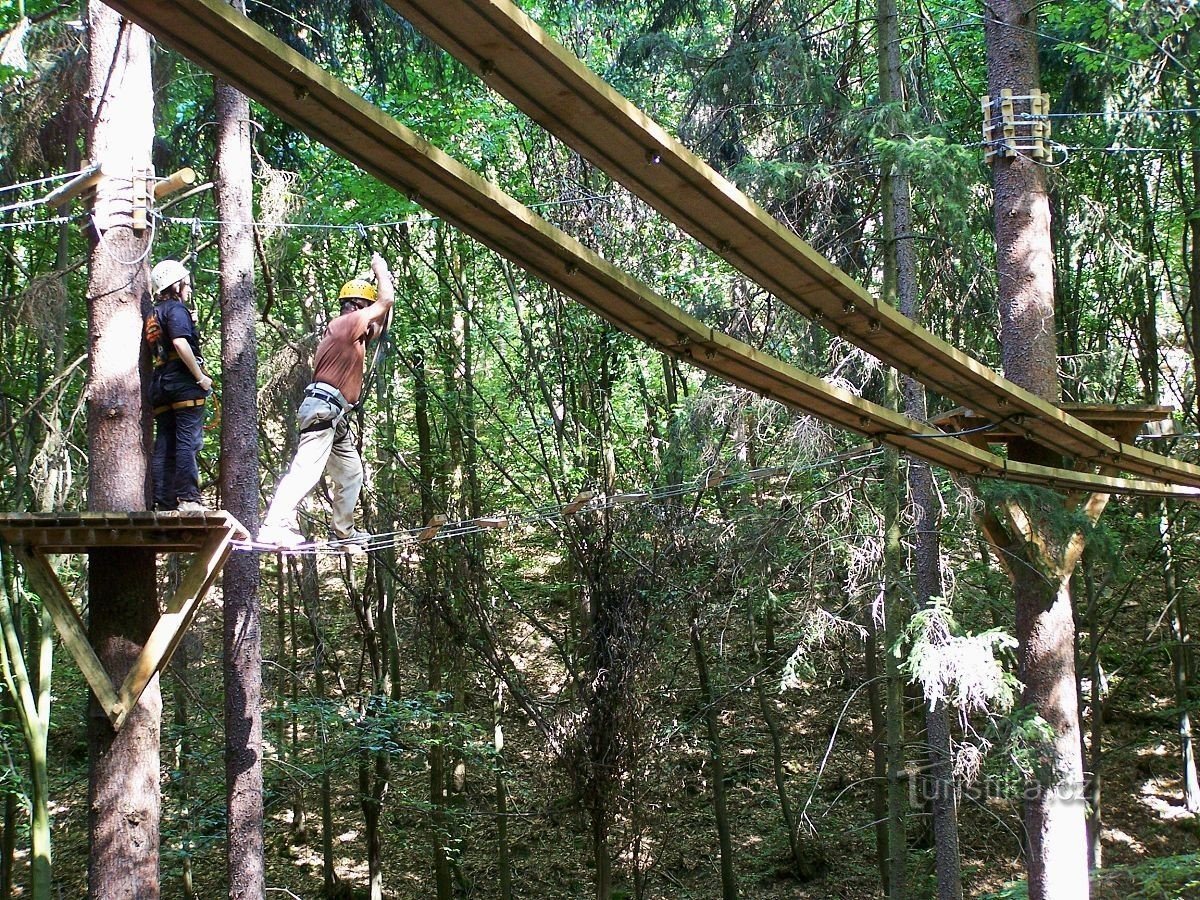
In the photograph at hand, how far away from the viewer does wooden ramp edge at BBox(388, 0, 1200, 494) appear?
2553mm

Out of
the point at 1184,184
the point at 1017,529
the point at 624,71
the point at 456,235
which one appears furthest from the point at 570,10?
the point at 1017,529

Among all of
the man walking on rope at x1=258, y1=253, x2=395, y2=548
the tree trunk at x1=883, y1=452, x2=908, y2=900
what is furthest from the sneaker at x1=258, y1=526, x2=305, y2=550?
the tree trunk at x1=883, y1=452, x2=908, y2=900

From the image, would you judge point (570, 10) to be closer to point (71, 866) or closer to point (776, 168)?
point (776, 168)

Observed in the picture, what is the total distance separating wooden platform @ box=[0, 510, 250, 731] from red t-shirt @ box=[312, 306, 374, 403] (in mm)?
912

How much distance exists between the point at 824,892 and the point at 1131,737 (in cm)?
493

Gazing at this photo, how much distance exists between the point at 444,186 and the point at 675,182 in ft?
2.23

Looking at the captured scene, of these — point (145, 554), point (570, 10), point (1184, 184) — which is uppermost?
point (570, 10)

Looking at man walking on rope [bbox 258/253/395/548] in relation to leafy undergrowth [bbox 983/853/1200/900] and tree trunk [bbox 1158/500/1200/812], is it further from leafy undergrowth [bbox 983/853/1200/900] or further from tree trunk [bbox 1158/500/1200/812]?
tree trunk [bbox 1158/500/1200/812]

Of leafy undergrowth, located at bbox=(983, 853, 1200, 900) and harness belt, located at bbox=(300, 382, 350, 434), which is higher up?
harness belt, located at bbox=(300, 382, 350, 434)

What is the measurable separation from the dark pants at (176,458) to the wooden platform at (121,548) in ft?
1.05

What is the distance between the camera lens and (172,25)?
7.90 ft

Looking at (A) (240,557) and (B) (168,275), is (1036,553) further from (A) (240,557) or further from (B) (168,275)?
(A) (240,557)

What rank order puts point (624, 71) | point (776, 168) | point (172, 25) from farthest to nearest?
point (624, 71)
point (776, 168)
point (172, 25)

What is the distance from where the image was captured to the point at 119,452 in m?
5.71
